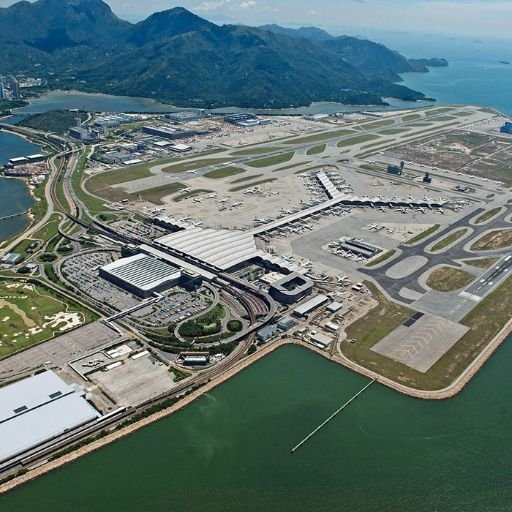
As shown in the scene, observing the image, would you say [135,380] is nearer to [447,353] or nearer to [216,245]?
[216,245]

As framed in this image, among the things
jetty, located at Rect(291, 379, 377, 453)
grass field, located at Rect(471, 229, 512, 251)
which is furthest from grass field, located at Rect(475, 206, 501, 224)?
jetty, located at Rect(291, 379, 377, 453)

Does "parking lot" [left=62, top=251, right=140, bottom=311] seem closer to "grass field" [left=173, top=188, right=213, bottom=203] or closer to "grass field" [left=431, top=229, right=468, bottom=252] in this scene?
"grass field" [left=173, top=188, right=213, bottom=203]

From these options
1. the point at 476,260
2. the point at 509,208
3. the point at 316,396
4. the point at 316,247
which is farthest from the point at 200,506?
the point at 509,208

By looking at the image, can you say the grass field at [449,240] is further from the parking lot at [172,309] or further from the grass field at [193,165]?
the grass field at [193,165]

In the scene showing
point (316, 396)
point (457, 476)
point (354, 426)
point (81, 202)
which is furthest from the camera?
point (81, 202)

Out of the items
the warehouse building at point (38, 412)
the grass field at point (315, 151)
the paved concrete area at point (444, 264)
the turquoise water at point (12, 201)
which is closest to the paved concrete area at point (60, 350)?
the warehouse building at point (38, 412)

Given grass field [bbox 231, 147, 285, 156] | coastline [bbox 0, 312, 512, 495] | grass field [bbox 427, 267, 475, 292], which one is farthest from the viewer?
grass field [bbox 231, 147, 285, 156]

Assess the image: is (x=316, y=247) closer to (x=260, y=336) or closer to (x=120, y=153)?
(x=260, y=336)
